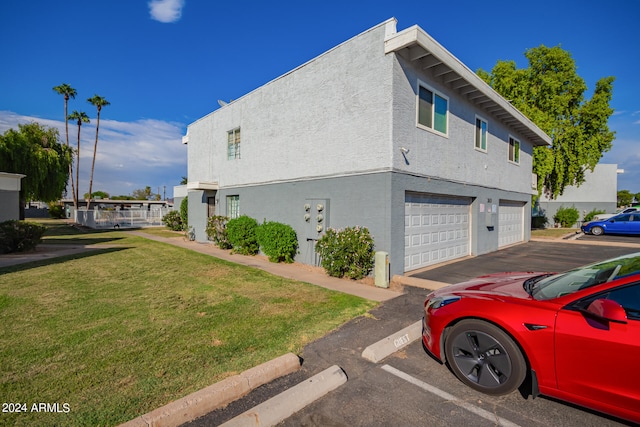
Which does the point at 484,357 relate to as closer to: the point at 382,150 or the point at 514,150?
the point at 382,150

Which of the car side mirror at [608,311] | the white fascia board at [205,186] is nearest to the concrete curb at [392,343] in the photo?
the car side mirror at [608,311]

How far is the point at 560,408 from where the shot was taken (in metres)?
2.79

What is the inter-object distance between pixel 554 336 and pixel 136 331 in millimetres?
5005

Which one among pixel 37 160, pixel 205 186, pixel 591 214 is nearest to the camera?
pixel 205 186

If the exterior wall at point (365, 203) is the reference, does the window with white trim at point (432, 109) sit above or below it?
above

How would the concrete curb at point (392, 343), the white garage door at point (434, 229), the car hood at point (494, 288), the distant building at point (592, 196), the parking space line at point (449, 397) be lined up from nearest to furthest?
1. the parking space line at point (449, 397)
2. the car hood at point (494, 288)
3. the concrete curb at point (392, 343)
4. the white garage door at point (434, 229)
5. the distant building at point (592, 196)

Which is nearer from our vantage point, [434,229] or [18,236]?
[434,229]

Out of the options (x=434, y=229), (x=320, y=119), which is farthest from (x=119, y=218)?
(x=434, y=229)

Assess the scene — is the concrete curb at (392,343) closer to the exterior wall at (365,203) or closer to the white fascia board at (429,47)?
the exterior wall at (365,203)

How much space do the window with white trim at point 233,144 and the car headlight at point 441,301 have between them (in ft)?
35.8

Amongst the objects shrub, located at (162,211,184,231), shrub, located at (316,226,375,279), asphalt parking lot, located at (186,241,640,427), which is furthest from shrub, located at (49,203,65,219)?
asphalt parking lot, located at (186,241,640,427)

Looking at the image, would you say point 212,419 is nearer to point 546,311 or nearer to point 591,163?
point 546,311

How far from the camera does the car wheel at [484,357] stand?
2.84m

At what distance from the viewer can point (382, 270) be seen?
7.01m
